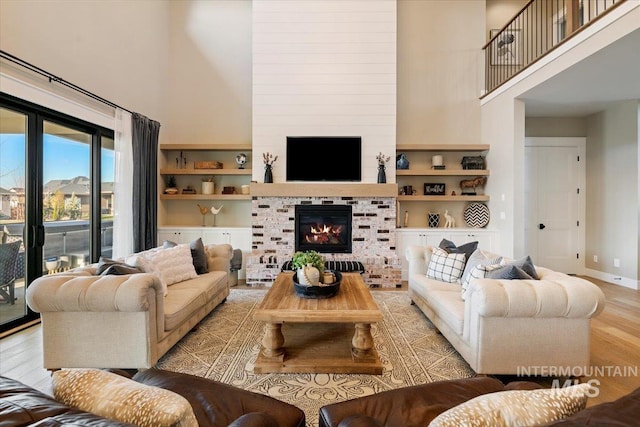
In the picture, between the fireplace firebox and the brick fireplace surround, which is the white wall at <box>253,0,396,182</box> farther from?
the fireplace firebox

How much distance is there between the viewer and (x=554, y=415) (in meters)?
0.80

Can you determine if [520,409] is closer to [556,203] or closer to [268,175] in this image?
[268,175]

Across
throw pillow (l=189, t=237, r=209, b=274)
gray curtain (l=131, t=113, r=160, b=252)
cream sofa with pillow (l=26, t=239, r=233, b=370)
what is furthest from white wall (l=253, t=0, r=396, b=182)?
cream sofa with pillow (l=26, t=239, r=233, b=370)

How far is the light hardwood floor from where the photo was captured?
2.17m

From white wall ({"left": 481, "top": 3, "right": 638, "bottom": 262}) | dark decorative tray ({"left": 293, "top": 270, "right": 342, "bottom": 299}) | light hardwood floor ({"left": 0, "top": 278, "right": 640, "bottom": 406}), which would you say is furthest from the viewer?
white wall ({"left": 481, "top": 3, "right": 638, "bottom": 262})

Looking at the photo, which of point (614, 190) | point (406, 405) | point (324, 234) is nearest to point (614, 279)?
point (614, 190)

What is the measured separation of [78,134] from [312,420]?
4264 mm

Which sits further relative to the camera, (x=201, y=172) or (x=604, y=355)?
(x=201, y=172)

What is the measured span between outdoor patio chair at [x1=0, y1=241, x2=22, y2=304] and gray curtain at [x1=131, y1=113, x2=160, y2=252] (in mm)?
1446

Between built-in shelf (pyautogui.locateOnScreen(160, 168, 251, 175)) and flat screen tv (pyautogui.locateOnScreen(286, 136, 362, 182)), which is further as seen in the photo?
built-in shelf (pyautogui.locateOnScreen(160, 168, 251, 175))

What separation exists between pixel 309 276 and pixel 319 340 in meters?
0.57

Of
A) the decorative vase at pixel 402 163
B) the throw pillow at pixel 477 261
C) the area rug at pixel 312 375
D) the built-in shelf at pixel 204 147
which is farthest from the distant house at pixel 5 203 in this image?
the decorative vase at pixel 402 163

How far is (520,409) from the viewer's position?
2.68ft

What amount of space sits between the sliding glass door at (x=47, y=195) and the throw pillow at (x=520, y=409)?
4.04m
